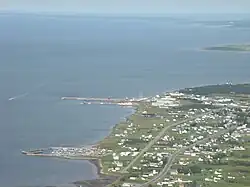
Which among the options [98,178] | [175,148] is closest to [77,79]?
[175,148]

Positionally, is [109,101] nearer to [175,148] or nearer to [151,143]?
[151,143]

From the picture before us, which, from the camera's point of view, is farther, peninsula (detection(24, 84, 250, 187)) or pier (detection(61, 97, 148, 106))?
pier (detection(61, 97, 148, 106))

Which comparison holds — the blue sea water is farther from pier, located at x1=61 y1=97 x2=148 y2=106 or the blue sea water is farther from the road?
the road

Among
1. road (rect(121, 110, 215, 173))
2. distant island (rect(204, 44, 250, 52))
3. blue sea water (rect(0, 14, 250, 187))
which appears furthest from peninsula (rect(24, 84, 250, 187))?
distant island (rect(204, 44, 250, 52))

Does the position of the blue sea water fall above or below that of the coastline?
below

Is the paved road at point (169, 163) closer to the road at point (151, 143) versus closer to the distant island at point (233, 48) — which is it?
the road at point (151, 143)

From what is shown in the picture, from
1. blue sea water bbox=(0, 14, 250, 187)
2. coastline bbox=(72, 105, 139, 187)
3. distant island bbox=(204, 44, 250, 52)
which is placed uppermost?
coastline bbox=(72, 105, 139, 187)
